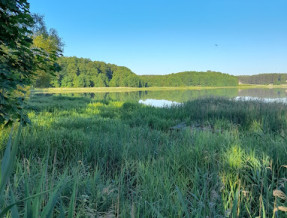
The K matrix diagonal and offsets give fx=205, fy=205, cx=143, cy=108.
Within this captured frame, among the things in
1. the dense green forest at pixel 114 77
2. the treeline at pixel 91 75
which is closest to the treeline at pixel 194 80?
the dense green forest at pixel 114 77

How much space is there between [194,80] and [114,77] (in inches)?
1732

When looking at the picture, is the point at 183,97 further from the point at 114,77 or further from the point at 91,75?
the point at 114,77

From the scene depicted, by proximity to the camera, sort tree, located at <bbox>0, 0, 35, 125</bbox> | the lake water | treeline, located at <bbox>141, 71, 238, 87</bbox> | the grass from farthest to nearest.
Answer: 1. treeline, located at <bbox>141, 71, 238, 87</bbox>
2. the lake water
3. tree, located at <bbox>0, 0, 35, 125</bbox>
4. the grass

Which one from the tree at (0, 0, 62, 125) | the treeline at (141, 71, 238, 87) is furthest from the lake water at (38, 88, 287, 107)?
the treeline at (141, 71, 238, 87)

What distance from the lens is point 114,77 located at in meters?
92.8

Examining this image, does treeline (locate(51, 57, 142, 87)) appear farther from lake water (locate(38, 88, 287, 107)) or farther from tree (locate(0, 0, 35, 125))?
tree (locate(0, 0, 35, 125))

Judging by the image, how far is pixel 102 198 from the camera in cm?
184

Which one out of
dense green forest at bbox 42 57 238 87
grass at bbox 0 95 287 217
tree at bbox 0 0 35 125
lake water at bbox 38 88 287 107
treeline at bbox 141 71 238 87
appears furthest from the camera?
treeline at bbox 141 71 238 87

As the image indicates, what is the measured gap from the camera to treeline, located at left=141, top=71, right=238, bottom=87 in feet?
355

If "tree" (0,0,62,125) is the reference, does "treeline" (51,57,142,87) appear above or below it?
above

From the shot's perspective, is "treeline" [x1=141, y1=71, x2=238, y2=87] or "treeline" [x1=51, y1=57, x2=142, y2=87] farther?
"treeline" [x1=141, y1=71, x2=238, y2=87]

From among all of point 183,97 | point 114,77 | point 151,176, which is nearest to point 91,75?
point 114,77

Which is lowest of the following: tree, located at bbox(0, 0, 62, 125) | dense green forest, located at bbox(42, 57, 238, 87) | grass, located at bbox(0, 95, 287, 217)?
grass, located at bbox(0, 95, 287, 217)

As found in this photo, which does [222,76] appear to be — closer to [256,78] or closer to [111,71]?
[256,78]
